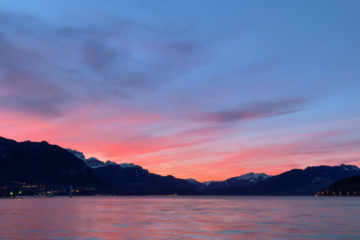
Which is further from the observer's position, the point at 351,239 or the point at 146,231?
the point at 146,231

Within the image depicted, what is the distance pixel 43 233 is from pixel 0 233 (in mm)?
6007

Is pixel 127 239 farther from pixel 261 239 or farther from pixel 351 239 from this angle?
pixel 351 239

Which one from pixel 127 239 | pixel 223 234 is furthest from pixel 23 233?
pixel 223 234

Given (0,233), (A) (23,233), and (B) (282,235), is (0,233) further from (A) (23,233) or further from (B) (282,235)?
(B) (282,235)

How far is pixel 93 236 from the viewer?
5694 cm

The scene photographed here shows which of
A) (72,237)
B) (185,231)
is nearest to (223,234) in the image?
(185,231)

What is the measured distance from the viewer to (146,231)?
6406 centimetres

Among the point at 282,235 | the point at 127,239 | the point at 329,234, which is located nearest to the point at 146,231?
the point at 127,239

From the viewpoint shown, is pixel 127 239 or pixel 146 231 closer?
pixel 127 239

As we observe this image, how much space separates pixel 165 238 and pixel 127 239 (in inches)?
207

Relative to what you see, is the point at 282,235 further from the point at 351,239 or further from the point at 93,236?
the point at 93,236

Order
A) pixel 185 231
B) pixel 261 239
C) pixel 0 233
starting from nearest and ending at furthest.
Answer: pixel 261 239
pixel 0 233
pixel 185 231

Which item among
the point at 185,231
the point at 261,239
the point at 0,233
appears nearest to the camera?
the point at 261,239

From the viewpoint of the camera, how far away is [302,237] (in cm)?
5706
